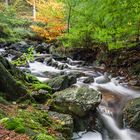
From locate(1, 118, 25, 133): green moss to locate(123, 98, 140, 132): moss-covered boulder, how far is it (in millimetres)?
3520

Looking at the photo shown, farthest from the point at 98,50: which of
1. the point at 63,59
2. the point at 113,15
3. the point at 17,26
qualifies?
the point at 17,26

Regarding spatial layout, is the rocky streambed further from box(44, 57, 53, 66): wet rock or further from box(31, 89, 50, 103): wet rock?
box(44, 57, 53, 66): wet rock

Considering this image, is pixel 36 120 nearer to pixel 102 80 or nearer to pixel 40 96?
pixel 40 96

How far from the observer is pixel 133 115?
7.90m

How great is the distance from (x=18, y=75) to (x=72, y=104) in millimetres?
2025

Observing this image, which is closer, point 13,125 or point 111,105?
point 13,125

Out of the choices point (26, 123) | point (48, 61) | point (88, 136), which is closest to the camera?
point (26, 123)

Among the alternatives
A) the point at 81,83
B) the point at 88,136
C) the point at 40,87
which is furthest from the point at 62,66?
the point at 88,136

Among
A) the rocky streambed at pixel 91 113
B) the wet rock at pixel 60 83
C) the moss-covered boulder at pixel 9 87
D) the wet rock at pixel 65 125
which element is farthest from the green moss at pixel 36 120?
the wet rock at pixel 60 83

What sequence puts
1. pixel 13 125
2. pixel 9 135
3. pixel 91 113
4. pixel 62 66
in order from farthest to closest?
pixel 62 66, pixel 91 113, pixel 13 125, pixel 9 135

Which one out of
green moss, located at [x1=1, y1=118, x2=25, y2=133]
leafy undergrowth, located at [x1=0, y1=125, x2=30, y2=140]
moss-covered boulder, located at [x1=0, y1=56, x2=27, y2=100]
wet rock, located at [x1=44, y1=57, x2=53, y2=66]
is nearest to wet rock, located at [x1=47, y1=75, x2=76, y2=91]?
moss-covered boulder, located at [x1=0, y1=56, x2=27, y2=100]

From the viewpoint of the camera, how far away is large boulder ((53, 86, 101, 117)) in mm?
7648

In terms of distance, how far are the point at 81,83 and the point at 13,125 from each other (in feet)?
20.6

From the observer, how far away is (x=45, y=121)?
253 inches
